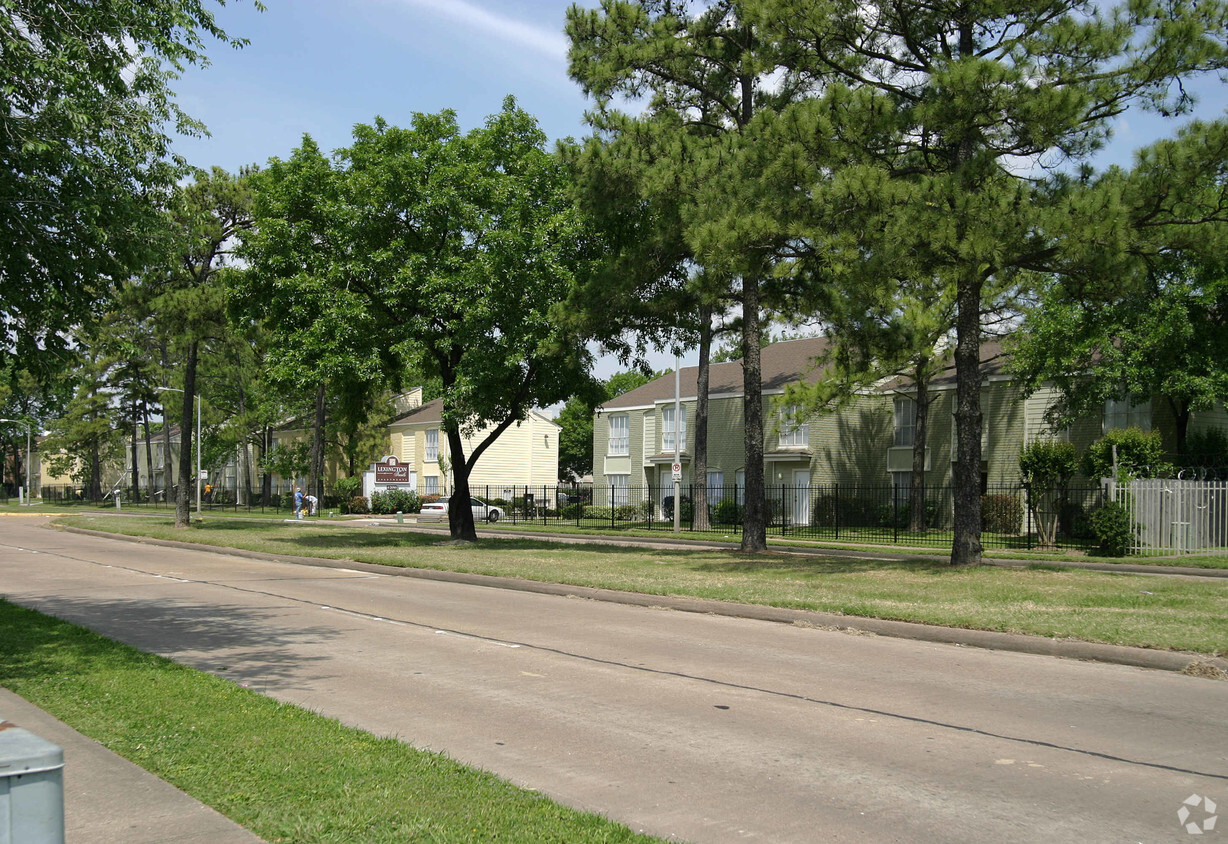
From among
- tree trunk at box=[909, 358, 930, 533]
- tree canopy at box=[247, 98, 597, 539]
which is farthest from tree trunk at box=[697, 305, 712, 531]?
tree canopy at box=[247, 98, 597, 539]

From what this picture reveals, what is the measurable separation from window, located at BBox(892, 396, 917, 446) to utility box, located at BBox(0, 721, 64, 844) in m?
42.2

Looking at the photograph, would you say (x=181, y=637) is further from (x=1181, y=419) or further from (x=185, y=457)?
(x=1181, y=419)

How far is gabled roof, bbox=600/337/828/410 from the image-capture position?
155 ft

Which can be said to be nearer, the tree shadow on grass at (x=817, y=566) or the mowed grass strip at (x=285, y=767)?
the mowed grass strip at (x=285, y=767)

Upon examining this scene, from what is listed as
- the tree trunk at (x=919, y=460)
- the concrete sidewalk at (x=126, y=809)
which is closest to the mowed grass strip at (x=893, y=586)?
the concrete sidewalk at (x=126, y=809)

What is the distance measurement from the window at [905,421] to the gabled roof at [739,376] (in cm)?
410

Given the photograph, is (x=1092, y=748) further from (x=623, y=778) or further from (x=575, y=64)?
(x=575, y=64)

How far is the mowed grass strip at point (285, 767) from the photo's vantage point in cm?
494

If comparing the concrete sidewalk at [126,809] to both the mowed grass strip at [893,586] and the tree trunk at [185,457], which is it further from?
the tree trunk at [185,457]

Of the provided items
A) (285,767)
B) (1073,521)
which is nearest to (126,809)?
(285,767)

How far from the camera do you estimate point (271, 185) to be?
87.2 feet

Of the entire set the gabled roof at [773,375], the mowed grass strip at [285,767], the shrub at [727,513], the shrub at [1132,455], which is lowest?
the shrub at [727,513]

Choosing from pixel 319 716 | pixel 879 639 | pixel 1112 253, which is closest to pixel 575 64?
pixel 1112 253

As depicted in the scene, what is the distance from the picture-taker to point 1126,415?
35.9 meters
